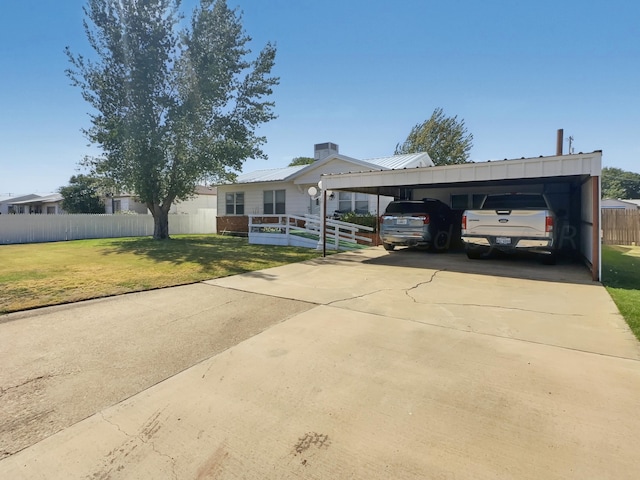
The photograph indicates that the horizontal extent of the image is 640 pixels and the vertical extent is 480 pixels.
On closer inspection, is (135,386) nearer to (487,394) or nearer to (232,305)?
(232,305)

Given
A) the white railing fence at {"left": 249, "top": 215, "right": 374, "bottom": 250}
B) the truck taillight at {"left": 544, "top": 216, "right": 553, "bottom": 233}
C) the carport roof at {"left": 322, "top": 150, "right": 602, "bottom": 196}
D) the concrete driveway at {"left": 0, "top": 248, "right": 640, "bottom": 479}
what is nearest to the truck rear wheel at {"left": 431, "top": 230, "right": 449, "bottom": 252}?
the white railing fence at {"left": 249, "top": 215, "right": 374, "bottom": 250}

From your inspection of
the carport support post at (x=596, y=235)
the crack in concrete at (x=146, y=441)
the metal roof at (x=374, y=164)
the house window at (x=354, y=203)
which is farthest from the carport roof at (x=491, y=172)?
the crack in concrete at (x=146, y=441)

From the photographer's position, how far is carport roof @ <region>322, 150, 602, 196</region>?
299 inches

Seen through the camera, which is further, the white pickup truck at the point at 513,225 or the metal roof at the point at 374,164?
the metal roof at the point at 374,164

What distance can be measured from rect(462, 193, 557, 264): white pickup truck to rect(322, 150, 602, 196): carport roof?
76 cm

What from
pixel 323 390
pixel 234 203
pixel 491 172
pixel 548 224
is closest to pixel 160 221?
pixel 234 203

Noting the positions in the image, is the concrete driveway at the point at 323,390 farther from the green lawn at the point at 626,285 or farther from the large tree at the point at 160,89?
the large tree at the point at 160,89

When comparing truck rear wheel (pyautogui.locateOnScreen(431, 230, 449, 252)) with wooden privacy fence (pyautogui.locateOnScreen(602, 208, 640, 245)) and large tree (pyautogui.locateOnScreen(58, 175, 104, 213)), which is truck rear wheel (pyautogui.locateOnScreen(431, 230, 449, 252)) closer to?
wooden privacy fence (pyautogui.locateOnScreen(602, 208, 640, 245))

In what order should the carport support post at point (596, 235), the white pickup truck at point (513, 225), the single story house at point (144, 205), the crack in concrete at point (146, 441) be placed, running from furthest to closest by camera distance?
the single story house at point (144, 205), the white pickup truck at point (513, 225), the carport support post at point (596, 235), the crack in concrete at point (146, 441)

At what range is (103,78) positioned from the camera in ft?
52.2

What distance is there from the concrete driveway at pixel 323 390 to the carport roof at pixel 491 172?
3.41 meters

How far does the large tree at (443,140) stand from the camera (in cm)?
3197

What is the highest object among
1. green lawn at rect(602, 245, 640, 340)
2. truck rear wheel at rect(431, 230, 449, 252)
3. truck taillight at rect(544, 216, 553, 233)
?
truck taillight at rect(544, 216, 553, 233)

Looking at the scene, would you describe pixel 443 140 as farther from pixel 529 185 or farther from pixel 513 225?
pixel 513 225
